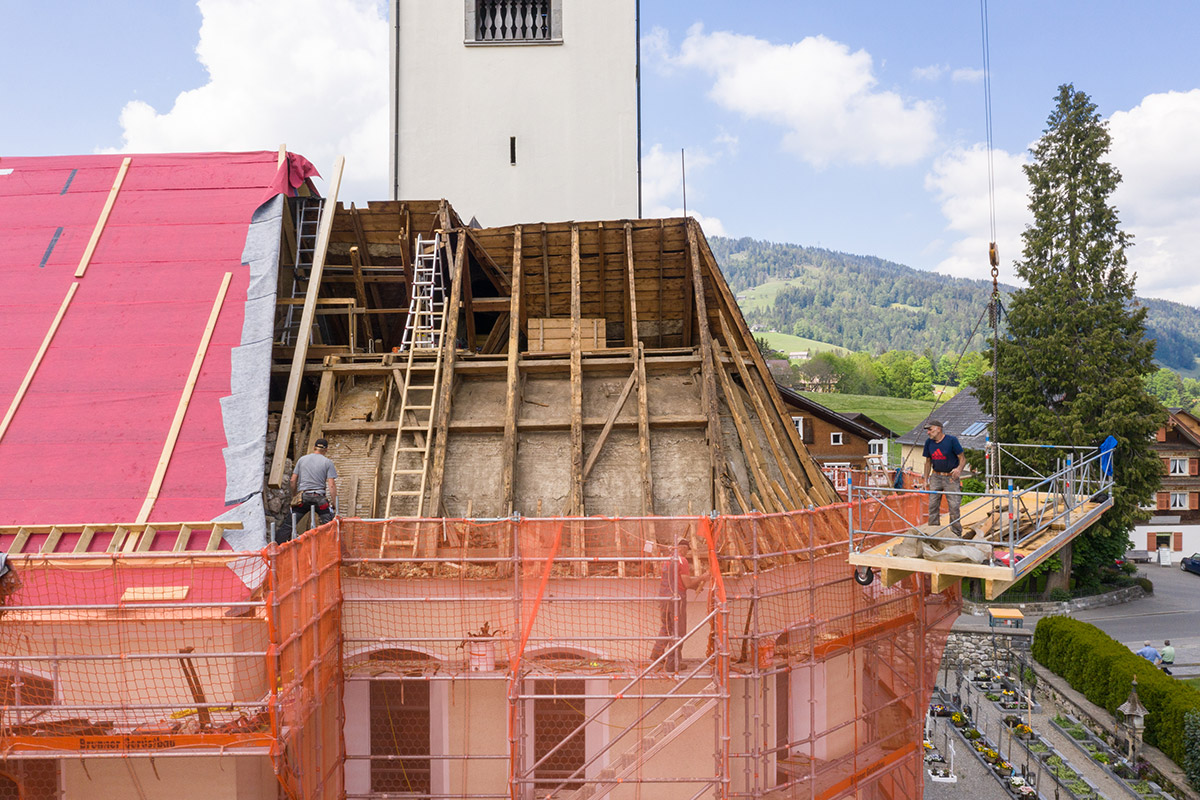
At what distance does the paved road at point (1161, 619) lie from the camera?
102 ft

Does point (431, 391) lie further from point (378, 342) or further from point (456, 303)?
point (378, 342)

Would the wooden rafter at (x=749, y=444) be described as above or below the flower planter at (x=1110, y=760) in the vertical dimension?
above

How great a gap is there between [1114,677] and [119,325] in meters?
25.2

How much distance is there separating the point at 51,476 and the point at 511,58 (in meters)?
14.4

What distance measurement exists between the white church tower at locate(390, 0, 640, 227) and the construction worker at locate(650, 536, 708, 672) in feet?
41.2

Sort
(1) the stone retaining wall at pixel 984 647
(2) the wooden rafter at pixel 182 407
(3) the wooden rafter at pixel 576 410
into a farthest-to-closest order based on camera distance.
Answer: (1) the stone retaining wall at pixel 984 647 < (3) the wooden rafter at pixel 576 410 < (2) the wooden rafter at pixel 182 407

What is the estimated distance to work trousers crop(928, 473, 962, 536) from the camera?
9.93 metres

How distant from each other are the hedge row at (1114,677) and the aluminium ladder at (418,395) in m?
19.3

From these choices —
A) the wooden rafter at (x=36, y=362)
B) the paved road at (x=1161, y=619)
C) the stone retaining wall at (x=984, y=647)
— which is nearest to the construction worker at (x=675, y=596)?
the wooden rafter at (x=36, y=362)

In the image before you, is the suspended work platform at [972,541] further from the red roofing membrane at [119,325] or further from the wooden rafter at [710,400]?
the red roofing membrane at [119,325]

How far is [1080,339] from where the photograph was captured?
35438mm

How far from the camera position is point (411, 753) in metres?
10.8

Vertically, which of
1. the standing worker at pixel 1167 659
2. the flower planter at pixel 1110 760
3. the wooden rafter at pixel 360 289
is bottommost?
the flower planter at pixel 1110 760

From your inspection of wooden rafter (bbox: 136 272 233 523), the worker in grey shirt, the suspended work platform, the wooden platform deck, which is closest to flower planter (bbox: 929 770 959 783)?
the suspended work platform
